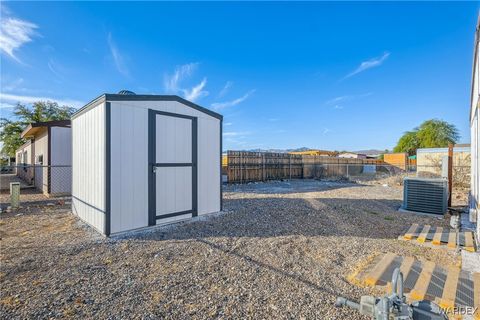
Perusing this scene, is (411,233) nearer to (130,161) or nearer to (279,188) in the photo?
(130,161)

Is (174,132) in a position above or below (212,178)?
above

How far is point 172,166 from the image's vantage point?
4.88m

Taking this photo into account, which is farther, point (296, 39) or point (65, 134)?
point (296, 39)

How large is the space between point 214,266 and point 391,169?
26.3 m

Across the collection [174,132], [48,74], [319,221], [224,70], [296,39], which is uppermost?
[296,39]

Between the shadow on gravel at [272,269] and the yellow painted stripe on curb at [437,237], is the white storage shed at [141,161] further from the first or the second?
the yellow painted stripe on curb at [437,237]

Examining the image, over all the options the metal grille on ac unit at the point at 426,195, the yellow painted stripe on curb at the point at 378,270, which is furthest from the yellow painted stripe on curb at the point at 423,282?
the metal grille on ac unit at the point at 426,195

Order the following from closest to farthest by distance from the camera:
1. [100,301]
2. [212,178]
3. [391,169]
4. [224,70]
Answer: [100,301], [212,178], [224,70], [391,169]

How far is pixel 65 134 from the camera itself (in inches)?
343

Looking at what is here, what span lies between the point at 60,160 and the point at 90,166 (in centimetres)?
547

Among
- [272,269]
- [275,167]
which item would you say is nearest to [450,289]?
[272,269]

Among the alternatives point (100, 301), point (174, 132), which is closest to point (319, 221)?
point (174, 132)

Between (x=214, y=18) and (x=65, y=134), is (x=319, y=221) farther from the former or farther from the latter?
(x=65, y=134)

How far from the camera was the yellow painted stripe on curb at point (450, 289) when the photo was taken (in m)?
2.12
